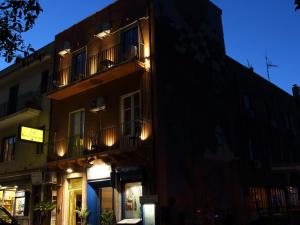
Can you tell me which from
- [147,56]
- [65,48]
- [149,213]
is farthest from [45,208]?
[147,56]

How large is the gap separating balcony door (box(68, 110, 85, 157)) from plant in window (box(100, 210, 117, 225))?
3259 mm

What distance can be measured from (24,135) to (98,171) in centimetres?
456

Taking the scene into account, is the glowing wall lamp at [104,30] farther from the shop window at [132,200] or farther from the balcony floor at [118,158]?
the shop window at [132,200]

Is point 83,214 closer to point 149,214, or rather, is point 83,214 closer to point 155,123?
point 149,214

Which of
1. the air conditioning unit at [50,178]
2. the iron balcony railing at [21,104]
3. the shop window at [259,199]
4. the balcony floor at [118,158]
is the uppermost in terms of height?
the iron balcony railing at [21,104]

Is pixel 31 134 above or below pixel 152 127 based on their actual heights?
above

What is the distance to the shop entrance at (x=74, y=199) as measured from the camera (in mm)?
17688

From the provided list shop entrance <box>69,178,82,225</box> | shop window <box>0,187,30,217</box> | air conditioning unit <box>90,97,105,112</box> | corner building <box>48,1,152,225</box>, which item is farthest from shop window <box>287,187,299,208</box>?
shop window <box>0,187,30,217</box>

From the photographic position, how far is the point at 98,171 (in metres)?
16.8

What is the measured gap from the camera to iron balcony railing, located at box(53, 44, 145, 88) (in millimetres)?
16375

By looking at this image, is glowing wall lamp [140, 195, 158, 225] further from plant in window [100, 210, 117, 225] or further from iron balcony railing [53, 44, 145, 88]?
iron balcony railing [53, 44, 145, 88]

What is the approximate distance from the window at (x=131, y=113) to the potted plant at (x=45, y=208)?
205 inches

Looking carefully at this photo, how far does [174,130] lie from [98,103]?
3861mm

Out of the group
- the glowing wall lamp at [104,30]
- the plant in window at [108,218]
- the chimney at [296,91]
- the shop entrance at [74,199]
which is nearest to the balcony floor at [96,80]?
the glowing wall lamp at [104,30]
